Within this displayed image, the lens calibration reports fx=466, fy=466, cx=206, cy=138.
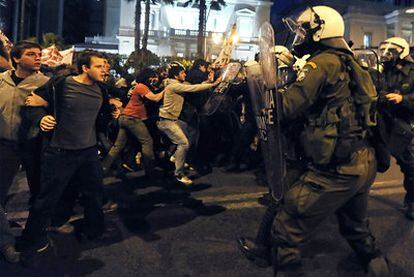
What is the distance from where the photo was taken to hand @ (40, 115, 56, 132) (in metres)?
3.61

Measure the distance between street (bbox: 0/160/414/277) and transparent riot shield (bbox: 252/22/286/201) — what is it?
2.93 ft

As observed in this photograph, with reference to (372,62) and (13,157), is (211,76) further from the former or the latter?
(13,157)

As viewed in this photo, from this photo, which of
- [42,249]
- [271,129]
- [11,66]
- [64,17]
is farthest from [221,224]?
[64,17]

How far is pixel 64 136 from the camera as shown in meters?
3.70

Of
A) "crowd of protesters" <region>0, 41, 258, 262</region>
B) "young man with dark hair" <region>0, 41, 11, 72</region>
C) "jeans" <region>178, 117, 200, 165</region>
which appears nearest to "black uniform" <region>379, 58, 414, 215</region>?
"crowd of protesters" <region>0, 41, 258, 262</region>

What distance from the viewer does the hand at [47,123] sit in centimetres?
361

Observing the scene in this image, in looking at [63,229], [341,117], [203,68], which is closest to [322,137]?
→ [341,117]

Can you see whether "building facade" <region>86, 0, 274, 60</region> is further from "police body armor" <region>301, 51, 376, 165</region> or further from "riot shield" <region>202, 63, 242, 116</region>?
"police body armor" <region>301, 51, 376, 165</region>

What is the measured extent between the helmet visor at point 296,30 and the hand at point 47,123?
1.92 m

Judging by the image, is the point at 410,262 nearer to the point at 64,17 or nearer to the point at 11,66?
the point at 11,66

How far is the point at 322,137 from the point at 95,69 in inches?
75.9

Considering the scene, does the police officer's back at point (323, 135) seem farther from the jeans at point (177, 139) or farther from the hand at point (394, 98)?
the jeans at point (177, 139)

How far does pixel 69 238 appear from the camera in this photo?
425cm

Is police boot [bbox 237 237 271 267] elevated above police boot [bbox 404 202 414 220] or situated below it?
below
